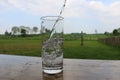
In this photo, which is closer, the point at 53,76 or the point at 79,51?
the point at 53,76

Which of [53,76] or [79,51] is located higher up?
[53,76]

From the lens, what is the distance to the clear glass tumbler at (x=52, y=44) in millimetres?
766

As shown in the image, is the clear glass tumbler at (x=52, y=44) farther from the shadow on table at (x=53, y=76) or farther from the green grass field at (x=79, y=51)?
the green grass field at (x=79, y=51)

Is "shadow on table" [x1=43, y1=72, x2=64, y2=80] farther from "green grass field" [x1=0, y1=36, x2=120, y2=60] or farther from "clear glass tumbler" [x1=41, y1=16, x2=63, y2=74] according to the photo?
"green grass field" [x1=0, y1=36, x2=120, y2=60]

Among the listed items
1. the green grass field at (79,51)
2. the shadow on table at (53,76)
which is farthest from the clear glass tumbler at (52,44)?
the green grass field at (79,51)

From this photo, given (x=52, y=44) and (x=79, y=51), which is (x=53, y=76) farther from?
(x=79, y=51)

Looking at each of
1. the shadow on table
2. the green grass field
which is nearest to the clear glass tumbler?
the shadow on table

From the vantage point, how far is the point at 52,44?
2.56 feet

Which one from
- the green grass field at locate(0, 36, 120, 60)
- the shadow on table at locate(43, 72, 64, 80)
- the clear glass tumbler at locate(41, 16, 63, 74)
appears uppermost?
the clear glass tumbler at locate(41, 16, 63, 74)

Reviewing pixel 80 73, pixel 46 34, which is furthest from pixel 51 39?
pixel 80 73

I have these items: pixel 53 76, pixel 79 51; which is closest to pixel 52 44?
pixel 53 76

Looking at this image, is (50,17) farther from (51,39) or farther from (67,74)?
(67,74)

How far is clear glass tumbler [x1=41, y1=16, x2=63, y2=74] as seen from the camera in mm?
766

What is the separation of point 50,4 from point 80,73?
1.34 metres
